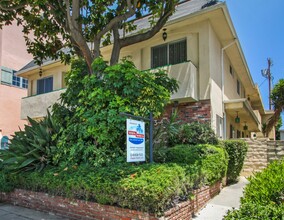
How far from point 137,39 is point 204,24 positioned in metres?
3.06

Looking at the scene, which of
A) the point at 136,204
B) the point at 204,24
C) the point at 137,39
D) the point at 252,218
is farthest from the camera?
the point at 204,24

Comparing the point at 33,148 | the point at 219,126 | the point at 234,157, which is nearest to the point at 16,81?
the point at 33,148

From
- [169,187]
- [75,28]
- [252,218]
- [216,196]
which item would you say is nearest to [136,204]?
[169,187]

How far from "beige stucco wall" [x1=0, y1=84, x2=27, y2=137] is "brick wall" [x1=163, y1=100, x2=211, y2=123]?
14.9 meters

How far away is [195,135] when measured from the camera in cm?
964

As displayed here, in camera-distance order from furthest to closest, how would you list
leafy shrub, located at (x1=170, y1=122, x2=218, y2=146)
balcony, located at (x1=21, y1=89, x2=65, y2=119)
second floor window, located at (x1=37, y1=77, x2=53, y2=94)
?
second floor window, located at (x1=37, y1=77, x2=53, y2=94) < balcony, located at (x1=21, y1=89, x2=65, y2=119) < leafy shrub, located at (x1=170, y1=122, x2=218, y2=146)

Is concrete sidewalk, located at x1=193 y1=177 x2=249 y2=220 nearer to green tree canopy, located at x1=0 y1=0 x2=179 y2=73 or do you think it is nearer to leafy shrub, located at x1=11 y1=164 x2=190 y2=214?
leafy shrub, located at x1=11 y1=164 x2=190 y2=214

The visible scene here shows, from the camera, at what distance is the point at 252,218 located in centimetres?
317

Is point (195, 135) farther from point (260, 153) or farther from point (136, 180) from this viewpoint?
point (136, 180)

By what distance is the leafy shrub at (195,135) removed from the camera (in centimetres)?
954

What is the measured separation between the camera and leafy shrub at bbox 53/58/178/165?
23.1ft

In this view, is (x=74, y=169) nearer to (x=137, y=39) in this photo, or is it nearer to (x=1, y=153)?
(x=1, y=153)

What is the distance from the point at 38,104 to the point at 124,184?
1221 cm

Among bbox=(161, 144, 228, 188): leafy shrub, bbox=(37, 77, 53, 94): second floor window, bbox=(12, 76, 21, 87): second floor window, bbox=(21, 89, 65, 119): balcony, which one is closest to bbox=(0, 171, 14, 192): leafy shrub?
bbox=(161, 144, 228, 188): leafy shrub
